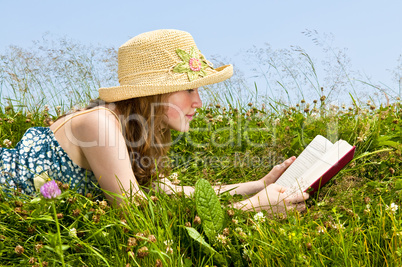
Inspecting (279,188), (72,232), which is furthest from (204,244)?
(279,188)

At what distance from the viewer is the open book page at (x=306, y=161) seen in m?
3.13

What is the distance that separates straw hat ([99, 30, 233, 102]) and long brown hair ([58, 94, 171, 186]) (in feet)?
0.41

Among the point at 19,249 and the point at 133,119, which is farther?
the point at 133,119

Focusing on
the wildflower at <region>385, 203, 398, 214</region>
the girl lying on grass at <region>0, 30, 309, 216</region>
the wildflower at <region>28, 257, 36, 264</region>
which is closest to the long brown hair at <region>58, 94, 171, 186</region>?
the girl lying on grass at <region>0, 30, 309, 216</region>

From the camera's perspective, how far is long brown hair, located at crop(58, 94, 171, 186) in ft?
10.4

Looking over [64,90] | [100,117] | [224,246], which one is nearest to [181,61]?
[100,117]

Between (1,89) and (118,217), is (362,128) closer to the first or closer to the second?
(118,217)

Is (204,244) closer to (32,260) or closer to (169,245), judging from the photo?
(169,245)

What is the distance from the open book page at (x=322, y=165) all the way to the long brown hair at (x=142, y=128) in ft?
3.12

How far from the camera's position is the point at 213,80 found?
319 centimetres

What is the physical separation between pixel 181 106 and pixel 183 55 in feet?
1.10

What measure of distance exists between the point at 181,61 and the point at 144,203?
106 cm

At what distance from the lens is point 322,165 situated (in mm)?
3041

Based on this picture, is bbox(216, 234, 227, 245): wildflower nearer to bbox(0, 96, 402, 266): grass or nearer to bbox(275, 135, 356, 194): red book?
bbox(0, 96, 402, 266): grass
